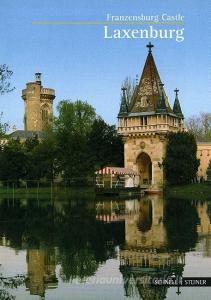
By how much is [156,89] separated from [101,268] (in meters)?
53.5

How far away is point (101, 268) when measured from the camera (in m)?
11.3

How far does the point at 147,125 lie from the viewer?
2458 inches

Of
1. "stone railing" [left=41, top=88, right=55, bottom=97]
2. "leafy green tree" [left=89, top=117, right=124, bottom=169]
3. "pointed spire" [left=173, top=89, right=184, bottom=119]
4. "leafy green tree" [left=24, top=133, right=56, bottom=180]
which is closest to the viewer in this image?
"leafy green tree" [left=24, top=133, right=56, bottom=180]

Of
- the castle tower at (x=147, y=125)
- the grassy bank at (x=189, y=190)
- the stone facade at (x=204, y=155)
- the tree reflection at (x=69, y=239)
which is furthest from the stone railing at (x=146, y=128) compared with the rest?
the tree reflection at (x=69, y=239)

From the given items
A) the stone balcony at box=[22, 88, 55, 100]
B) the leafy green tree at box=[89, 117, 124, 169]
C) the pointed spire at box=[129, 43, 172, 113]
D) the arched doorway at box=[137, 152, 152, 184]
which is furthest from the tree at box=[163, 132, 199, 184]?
the stone balcony at box=[22, 88, 55, 100]

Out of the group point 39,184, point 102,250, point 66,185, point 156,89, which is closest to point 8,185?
point 39,184

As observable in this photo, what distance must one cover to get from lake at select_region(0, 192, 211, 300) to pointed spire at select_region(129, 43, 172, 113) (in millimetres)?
42908

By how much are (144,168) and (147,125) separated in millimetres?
6819

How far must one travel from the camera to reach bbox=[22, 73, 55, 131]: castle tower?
9444 centimetres

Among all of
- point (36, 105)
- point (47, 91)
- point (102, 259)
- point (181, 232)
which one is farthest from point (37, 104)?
point (102, 259)

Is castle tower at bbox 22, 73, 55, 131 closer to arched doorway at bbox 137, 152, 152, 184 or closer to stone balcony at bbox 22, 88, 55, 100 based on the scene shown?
stone balcony at bbox 22, 88, 55, 100

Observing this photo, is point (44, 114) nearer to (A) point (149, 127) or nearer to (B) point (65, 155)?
(A) point (149, 127)

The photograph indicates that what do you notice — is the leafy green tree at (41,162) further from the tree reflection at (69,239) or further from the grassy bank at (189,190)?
the tree reflection at (69,239)

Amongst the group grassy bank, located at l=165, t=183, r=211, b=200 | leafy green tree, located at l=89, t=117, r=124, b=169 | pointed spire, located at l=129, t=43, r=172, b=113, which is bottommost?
grassy bank, located at l=165, t=183, r=211, b=200
